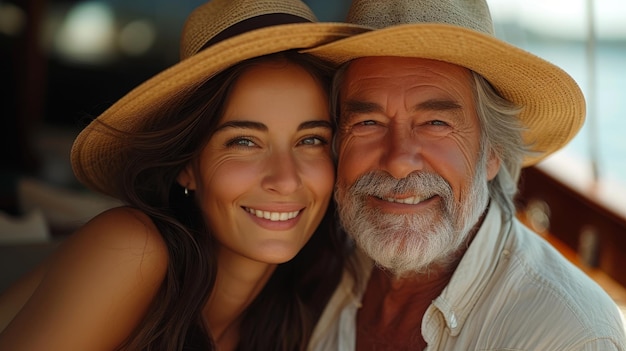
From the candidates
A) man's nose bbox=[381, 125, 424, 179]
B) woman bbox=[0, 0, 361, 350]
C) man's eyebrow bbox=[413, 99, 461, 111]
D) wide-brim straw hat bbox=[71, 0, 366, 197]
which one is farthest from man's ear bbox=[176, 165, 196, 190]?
man's eyebrow bbox=[413, 99, 461, 111]

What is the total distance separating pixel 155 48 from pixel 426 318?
23.8ft

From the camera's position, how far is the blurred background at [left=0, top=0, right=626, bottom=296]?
4.15m

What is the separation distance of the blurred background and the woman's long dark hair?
0.24m

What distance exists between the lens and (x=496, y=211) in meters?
2.57

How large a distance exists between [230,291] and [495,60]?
114 cm

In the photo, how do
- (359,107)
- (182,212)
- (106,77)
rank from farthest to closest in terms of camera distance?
(106,77), (182,212), (359,107)

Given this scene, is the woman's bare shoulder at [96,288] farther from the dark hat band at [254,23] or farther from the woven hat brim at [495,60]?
the woven hat brim at [495,60]

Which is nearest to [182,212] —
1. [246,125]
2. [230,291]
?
[230,291]

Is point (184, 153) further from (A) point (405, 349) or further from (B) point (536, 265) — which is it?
(B) point (536, 265)

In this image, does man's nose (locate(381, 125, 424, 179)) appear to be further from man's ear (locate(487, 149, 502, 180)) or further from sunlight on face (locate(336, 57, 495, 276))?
man's ear (locate(487, 149, 502, 180))

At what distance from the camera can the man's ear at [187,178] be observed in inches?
101

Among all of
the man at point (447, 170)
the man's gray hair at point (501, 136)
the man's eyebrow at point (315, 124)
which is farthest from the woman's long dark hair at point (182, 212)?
the man's gray hair at point (501, 136)

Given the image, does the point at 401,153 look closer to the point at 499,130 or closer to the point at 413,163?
the point at 413,163

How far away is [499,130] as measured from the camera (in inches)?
100.0
